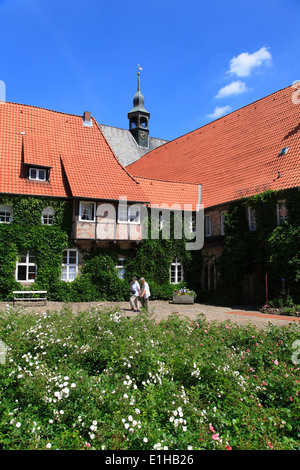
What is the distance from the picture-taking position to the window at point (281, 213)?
60.7ft

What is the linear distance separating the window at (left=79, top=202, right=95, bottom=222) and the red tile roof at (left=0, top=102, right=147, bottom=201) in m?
0.63

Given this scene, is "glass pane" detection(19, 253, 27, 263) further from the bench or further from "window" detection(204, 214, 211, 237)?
"window" detection(204, 214, 211, 237)

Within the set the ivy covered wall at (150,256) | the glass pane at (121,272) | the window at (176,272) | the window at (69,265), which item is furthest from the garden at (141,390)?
the window at (176,272)

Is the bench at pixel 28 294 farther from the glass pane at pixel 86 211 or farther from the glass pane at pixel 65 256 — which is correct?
the glass pane at pixel 86 211

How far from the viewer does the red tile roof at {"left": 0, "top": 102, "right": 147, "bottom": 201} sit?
20.5 m

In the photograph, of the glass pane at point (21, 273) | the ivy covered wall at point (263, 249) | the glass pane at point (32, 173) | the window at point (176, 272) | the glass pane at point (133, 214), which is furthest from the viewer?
the window at point (176, 272)

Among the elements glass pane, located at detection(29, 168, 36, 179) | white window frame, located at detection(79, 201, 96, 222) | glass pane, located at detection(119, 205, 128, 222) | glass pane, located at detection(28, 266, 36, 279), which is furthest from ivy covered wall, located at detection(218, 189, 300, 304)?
glass pane, located at detection(29, 168, 36, 179)

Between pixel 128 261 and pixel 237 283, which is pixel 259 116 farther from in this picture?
pixel 128 261

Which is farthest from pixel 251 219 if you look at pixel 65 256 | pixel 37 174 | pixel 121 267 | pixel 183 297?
pixel 37 174

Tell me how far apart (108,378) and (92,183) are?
16.7 m

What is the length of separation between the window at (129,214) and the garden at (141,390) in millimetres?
13589

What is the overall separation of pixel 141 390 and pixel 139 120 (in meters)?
47.4

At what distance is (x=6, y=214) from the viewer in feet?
63.9
